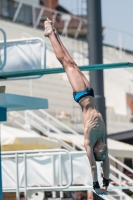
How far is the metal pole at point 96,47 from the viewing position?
11156mm

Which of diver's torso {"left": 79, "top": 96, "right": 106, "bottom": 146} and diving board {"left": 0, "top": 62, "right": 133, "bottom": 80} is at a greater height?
diving board {"left": 0, "top": 62, "right": 133, "bottom": 80}

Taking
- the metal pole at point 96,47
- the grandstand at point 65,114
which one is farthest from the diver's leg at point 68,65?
the metal pole at point 96,47

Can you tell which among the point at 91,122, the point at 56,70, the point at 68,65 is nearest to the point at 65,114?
the point at 56,70

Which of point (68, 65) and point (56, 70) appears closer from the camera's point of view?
point (68, 65)

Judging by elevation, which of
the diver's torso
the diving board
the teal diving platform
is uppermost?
the diving board

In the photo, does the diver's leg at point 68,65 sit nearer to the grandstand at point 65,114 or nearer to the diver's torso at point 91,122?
the diver's torso at point 91,122

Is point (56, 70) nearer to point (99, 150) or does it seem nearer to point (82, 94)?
point (82, 94)

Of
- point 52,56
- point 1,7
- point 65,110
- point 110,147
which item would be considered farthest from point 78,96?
point 1,7

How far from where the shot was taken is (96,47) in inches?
445

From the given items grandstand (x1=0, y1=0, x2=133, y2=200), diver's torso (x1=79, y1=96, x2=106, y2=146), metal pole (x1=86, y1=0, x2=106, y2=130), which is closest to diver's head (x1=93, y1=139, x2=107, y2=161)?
diver's torso (x1=79, y1=96, x2=106, y2=146)

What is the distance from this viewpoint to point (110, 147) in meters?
15.3

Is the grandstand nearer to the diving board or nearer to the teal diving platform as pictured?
the teal diving platform

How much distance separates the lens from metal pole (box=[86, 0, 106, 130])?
11.2 meters

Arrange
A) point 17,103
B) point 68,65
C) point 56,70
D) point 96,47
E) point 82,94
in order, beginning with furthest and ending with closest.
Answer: point 96,47, point 17,103, point 56,70, point 68,65, point 82,94
